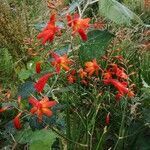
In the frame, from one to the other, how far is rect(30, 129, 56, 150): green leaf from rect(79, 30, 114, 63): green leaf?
48 cm

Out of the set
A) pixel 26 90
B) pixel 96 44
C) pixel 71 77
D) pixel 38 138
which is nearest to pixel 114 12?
pixel 96 44

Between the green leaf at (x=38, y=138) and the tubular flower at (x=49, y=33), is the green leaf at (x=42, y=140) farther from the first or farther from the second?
the tubular flower at (x=49, y=33)

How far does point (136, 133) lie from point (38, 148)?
75cm

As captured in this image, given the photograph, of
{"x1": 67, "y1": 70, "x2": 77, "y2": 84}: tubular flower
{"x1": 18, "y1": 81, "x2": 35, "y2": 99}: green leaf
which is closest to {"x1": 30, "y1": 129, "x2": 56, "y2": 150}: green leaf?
{"x1": 18, "y1": 81, "x2": 35, "y2": 99}: green leaf

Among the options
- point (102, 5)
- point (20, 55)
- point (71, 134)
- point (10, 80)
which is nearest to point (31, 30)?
point (20, 55)

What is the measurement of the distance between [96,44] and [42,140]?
1.87 ft

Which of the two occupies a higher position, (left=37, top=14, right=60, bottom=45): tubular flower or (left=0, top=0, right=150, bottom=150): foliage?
(left=37, top=14, right=60, bottom=45): tubular flower

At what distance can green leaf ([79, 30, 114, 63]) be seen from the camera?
178 cm

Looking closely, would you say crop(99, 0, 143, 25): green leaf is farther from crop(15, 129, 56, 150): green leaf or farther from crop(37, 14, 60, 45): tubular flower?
crop(15, 129, 56, 150): green leaf

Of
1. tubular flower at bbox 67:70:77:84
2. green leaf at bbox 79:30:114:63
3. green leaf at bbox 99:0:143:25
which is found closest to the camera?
green leaf at bbox 99:0:143:25

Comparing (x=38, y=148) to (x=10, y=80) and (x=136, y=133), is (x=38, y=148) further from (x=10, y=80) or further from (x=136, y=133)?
(x=10, y=80)

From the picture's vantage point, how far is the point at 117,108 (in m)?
3.04

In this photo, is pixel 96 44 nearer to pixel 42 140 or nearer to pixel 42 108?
pixel 42 108

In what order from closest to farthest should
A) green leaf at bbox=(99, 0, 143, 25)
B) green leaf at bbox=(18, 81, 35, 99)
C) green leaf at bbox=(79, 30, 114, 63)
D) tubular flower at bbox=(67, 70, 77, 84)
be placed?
green leaf at bbox=(99, 0, 143, 25)
green leaf at bbox=(79, 30, 114, 63)
green leaf at bbox=(18, 81, 35, 99)
tubular flower at bbox=(67, 70, 77, 84)
